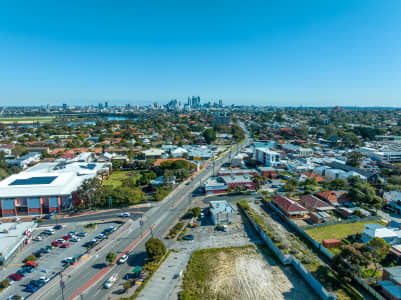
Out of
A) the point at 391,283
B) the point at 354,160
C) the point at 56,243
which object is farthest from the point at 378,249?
the point at 354,160

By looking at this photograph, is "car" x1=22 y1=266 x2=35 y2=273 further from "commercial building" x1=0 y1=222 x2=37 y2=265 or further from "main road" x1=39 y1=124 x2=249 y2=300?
"main road" x1=39 y1=124 x2=249 y2=300

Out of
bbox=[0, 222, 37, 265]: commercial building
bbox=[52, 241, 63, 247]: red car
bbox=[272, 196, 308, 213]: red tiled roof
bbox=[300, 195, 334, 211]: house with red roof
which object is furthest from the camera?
bbox=[300, 195, 334, 211]: house with red roof

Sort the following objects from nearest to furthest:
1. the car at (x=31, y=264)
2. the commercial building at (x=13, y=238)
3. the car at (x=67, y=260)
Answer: the car at (x=31, y=264)
the car at (x=67, y=260)
the commercial building at (x=13, y=238)

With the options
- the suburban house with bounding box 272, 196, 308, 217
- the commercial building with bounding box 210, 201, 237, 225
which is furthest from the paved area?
the suburban house with bounding box 272, 196, 308, 217

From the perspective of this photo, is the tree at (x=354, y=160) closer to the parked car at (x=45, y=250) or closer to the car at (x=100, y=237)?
the car at (x=100, y=237)

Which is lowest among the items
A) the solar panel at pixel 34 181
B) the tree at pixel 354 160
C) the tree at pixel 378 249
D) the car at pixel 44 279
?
the car at pixel 44 279

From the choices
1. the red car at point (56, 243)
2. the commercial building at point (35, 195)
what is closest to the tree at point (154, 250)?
the red car at point (56, 243)
